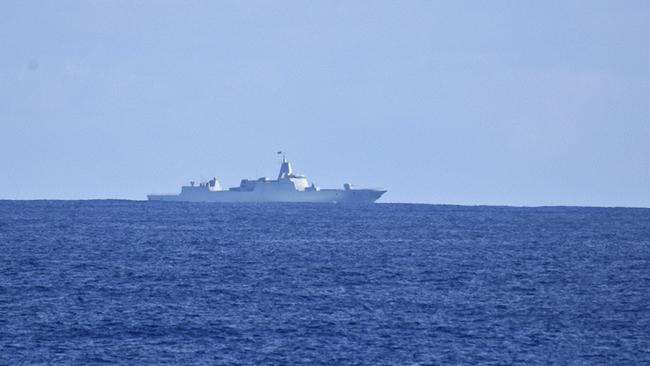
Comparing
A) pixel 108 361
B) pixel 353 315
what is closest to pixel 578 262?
pixel 353 315

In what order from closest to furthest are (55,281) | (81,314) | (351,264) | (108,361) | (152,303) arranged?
(108,361), (81,314), (152,303), (55,281), (351,264)

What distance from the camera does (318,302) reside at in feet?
157

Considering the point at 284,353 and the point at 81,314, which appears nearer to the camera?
the point at 284,353

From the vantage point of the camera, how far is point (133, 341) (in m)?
37.9

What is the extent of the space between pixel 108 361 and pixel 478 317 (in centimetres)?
1601

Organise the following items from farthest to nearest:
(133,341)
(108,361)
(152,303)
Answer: (152,303)
(133,341)
(108,361)

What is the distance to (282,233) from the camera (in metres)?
100

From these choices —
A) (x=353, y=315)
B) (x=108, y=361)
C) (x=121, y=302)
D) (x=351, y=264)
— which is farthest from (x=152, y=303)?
(x=351, y=264)

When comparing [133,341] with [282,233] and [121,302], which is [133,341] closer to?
[121,302]

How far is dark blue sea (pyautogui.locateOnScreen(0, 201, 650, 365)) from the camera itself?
3659 centimetres

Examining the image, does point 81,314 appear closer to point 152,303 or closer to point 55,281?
point 152,303

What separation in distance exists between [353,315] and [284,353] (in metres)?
8.44

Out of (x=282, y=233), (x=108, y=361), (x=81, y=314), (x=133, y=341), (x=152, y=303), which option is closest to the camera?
(x=108, y=361)

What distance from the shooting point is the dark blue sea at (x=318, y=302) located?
1441 inches
